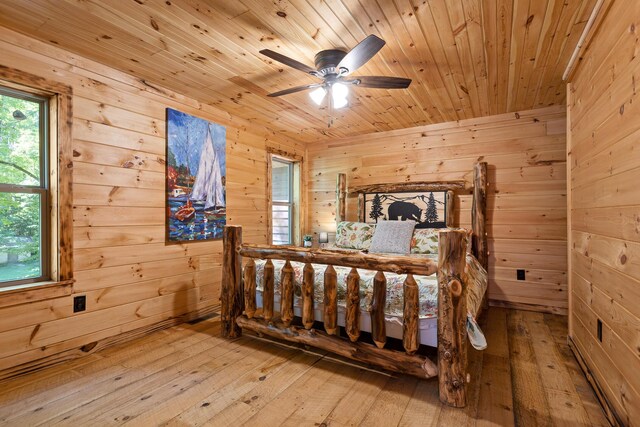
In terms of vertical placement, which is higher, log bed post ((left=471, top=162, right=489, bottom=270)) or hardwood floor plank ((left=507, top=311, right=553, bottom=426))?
log bed post ((left=471, top=162, right=489, bottom=270))

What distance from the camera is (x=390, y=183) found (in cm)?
428

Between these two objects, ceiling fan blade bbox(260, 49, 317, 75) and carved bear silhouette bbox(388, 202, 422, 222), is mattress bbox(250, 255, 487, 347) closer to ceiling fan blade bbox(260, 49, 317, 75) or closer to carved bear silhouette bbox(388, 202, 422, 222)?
ceiling fan blade bbox(260, 49, 317, 75)

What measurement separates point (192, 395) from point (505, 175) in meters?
3.75

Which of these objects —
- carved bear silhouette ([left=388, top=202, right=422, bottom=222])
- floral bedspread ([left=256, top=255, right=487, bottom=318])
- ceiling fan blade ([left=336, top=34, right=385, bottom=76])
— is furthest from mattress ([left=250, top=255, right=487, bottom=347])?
carved bear silhouette ([left=388, top=202, right=422, bottom=222])

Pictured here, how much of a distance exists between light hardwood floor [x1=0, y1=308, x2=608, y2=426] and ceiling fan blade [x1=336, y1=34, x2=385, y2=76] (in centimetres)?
203

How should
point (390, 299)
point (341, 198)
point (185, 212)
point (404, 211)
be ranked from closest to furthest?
point (390, 299) → point (185, 212) → point (404, 211) → point (341, 198)

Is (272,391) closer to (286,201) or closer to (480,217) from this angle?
(480,217)

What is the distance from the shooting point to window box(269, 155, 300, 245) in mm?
4812

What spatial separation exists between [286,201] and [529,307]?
3.42 m

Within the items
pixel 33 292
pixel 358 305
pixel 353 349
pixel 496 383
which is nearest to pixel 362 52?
pixel 358 305

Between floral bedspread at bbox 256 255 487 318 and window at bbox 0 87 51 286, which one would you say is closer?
floral bedspread at bbox 256 255 487 318

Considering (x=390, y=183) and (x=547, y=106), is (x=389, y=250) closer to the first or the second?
(x=390, y=183)

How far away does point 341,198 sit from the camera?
4520 mm

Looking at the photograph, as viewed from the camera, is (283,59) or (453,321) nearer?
(453,321)
